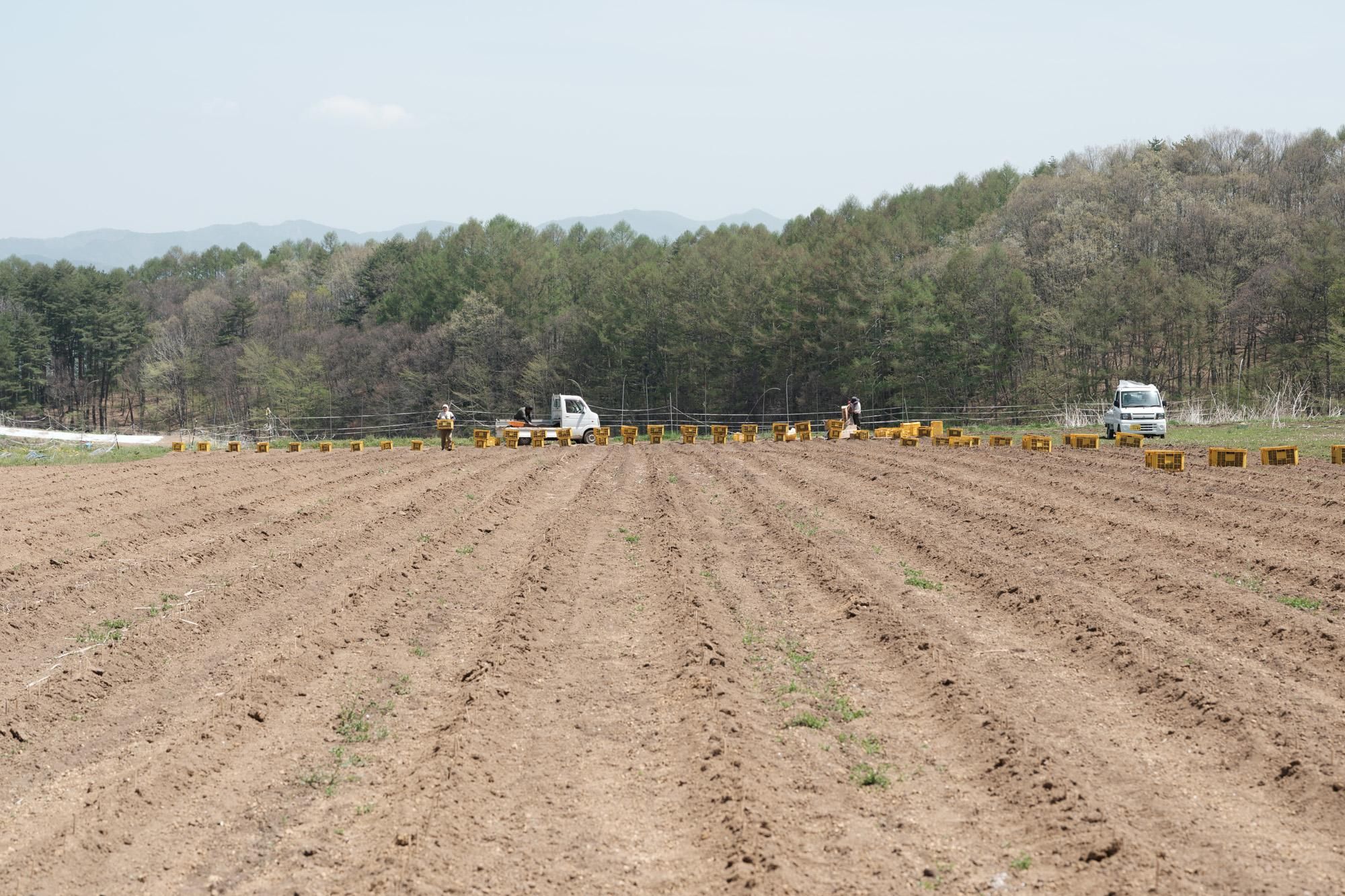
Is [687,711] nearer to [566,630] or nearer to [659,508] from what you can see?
[566,630]

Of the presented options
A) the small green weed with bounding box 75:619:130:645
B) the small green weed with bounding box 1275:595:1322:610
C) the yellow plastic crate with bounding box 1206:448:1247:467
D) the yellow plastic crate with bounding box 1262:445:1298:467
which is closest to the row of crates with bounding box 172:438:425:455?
the yellow plastic crate with bounding box 1206:448:1247:467

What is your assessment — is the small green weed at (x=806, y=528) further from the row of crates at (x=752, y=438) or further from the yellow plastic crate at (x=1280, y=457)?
the yellow plastic crate at (x=1280, y=457)

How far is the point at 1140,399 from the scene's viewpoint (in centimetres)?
3434

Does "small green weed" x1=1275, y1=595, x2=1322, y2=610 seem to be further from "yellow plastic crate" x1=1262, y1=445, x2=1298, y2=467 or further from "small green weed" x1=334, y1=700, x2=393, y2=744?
"yellow plastic crate" x1=1262, y1=445, x2=1298, y2=467

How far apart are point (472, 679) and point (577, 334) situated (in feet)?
242

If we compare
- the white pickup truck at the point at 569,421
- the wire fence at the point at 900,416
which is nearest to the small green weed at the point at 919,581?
the white pickup truck at the point at 569,421

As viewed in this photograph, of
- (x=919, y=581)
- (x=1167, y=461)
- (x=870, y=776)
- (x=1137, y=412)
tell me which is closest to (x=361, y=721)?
(x=870, y=776)

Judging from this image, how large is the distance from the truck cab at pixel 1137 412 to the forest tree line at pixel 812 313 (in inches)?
545

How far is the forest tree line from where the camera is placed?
5528cm

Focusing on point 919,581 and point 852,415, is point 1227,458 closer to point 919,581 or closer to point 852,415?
point 919,581

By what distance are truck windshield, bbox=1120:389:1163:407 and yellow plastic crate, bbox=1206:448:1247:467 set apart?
1087 cm

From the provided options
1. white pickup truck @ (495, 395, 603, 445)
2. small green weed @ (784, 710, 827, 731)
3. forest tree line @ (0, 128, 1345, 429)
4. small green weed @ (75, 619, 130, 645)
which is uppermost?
forest tree line @ (0, 128, 1345, 429)

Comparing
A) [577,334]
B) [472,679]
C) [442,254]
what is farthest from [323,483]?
[442,254]

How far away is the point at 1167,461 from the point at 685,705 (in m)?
18.1
